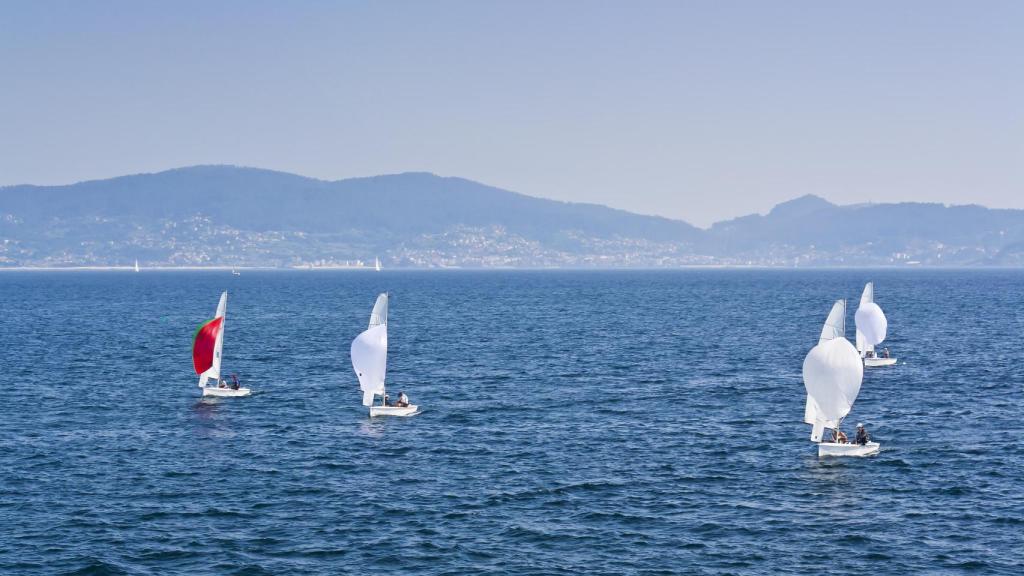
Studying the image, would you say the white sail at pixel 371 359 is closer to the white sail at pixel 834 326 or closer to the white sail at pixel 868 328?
the white sail at pixel 834 326

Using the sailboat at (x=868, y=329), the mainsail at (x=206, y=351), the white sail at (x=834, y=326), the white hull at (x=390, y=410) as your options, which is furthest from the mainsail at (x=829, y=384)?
the sailboat at (x=868, y=329)

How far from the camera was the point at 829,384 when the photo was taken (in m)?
66.9

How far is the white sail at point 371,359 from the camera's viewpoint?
79.6 meters

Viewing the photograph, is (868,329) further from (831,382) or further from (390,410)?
(390,410)

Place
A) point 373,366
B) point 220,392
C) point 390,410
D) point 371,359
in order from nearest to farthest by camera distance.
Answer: point 371,359
point 373,366
point 390,410
point 220,392

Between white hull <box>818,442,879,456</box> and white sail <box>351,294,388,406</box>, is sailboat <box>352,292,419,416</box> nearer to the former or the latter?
white sail <box>351,294,388,406</box>

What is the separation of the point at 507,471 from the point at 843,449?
19.8 meters

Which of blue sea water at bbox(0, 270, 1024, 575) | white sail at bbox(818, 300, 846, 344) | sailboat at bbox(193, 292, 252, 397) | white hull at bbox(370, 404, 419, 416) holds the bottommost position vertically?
blue sea water at bbox(0, 270, 1024, 575)

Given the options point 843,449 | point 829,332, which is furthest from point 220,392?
point 843,449

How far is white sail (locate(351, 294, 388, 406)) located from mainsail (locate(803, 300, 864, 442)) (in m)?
29.8

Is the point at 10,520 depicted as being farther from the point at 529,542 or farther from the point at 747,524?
the point at 747,524

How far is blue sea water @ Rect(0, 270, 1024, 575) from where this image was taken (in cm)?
4781

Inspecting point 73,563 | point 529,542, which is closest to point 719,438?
point 529,542

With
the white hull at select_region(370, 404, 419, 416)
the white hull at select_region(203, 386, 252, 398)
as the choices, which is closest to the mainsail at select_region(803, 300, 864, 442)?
the white hull at select_region(370, 404, 419, 416)
